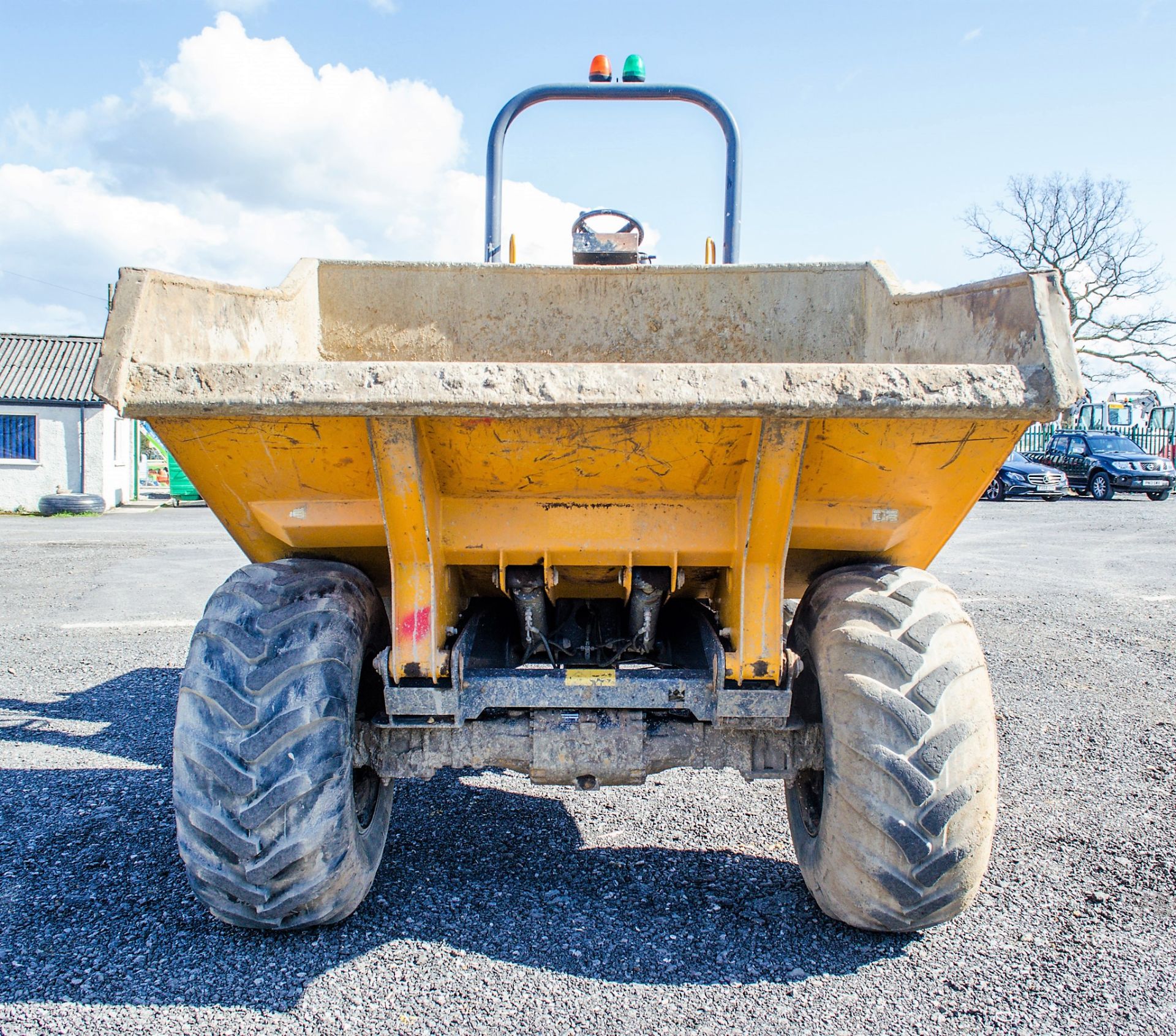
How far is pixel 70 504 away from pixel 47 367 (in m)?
5.46

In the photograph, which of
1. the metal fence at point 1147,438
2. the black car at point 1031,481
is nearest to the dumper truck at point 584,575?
the black car at point 1031,481

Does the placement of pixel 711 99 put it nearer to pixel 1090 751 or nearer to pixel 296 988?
pixel 1090 751

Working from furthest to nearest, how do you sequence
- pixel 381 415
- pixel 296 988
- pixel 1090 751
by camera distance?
pixel 1090 751 → pixel 296 988 → pixel 381 415

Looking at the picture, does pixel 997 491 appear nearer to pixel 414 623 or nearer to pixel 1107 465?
pixel 1107 465

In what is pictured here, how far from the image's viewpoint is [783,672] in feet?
8.47

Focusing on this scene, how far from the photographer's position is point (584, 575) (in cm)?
285

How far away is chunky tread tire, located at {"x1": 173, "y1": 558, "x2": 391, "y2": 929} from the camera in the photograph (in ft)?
7.49

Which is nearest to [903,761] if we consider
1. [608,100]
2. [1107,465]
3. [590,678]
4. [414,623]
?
[590,678]

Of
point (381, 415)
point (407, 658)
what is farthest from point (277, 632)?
point (381, 415)

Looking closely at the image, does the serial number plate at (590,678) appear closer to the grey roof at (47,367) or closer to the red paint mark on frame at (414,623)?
the red paint mark on frame at (414,623)

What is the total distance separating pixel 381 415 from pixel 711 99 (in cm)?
383

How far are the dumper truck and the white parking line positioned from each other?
4910mm

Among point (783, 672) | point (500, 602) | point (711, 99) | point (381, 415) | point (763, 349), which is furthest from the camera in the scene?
point (711, 99)

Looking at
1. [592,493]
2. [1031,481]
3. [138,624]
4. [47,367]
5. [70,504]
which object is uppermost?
[47,367]
